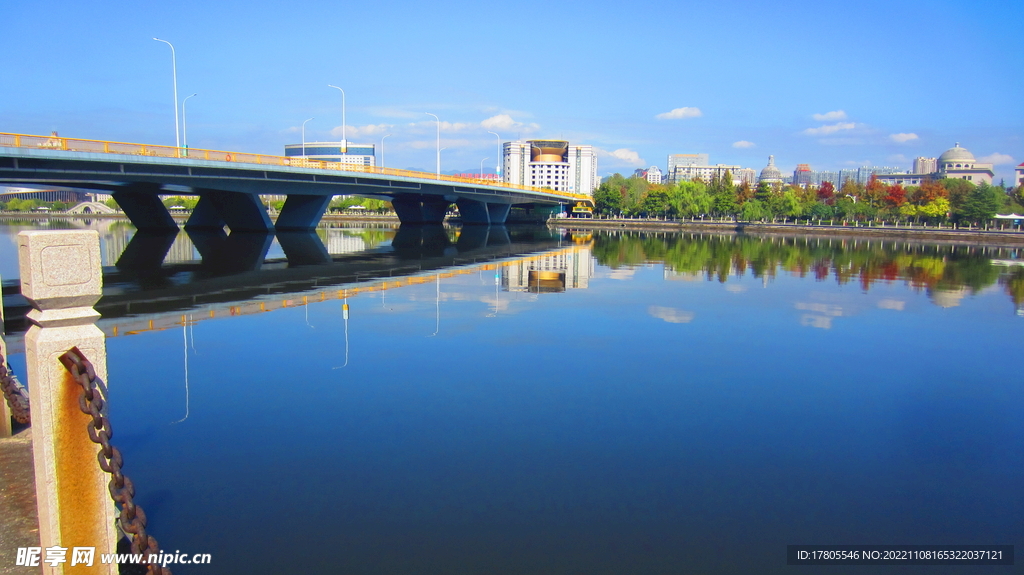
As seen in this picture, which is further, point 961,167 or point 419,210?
point 961,167

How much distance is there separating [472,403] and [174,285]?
15.9m

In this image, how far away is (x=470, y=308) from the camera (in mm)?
16906

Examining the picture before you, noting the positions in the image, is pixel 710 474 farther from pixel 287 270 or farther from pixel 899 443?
pixel 287 270

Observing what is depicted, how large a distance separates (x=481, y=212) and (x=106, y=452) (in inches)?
3107

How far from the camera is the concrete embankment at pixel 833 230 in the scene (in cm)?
6556

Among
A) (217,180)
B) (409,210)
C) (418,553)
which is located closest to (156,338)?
(418,553)

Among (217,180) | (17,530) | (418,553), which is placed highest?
(217,180)

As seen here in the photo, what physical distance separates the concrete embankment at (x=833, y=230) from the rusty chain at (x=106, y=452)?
73995 millimetres

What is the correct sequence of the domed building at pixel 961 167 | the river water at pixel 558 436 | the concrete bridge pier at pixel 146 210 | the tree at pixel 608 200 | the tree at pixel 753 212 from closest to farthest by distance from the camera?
1. the river water at pixel 558 436
2. the concrete bridge pier at pixel 146 210
3. the tree at pixel 753 212
4. the tree at pixel 608 200
5. the domed building at pixel 961 167

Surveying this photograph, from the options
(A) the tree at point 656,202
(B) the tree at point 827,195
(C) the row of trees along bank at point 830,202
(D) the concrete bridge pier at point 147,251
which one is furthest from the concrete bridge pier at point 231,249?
(B) the tree at point 827,195

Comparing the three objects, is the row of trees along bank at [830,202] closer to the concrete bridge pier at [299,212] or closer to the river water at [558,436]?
the concrete bridge pier at [299,212]

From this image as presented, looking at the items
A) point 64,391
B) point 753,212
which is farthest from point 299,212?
point 753,212

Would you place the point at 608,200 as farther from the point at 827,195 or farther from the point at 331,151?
the point at 331,151

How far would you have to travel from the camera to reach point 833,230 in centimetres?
7475
